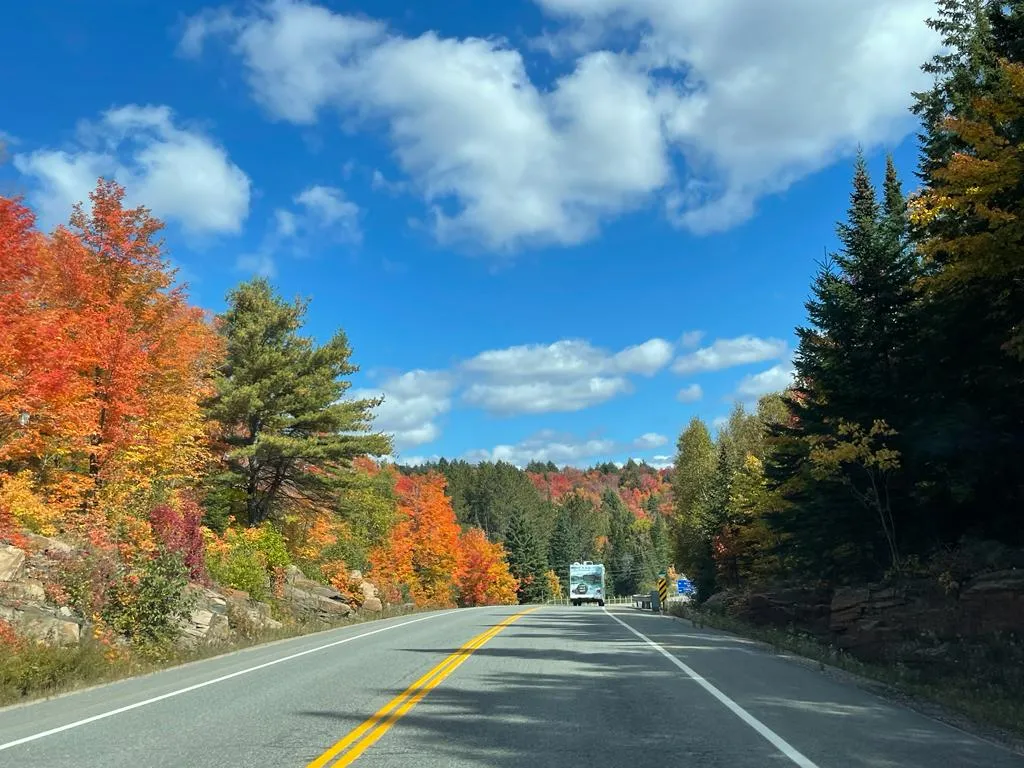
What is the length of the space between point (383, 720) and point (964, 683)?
31.1ft

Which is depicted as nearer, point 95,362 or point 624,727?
point 624,727

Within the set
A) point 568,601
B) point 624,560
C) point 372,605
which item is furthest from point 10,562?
point 624,560

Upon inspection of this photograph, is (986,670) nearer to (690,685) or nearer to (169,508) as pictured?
(690,685)

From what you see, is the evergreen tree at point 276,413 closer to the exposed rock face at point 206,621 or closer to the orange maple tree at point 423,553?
the exposed rock face at point 206,621

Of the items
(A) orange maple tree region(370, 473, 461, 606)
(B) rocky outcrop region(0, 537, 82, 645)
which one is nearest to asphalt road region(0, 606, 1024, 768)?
(B) rocky outcrop region(0, 537, 82, 645)

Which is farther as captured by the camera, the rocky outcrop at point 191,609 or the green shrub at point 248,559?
the green shrub at point 248,559

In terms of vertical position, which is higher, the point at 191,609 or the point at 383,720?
the point at 191,609

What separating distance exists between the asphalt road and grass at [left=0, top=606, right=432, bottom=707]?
0.68 m

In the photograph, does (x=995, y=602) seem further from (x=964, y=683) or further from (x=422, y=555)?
(x=422, y=555)

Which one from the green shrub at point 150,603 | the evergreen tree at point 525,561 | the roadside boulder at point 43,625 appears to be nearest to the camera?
the roadside boulder at point 43,625

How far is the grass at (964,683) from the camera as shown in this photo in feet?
28.4

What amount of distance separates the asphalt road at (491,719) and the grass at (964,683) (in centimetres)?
57

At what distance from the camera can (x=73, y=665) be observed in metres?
13.2

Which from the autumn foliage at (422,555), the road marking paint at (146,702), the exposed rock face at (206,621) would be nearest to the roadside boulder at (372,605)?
the autumn foliage at (422,555)
